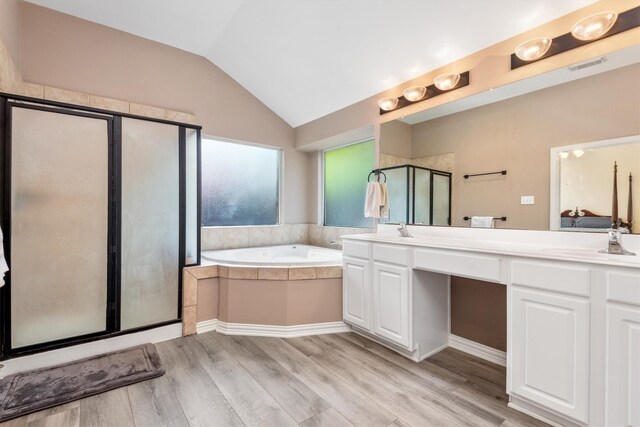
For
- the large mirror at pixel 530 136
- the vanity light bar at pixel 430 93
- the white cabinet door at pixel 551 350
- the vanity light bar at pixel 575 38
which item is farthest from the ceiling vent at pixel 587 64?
the white cabinet door at pixel 551 350

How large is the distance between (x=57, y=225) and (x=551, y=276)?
3085mm

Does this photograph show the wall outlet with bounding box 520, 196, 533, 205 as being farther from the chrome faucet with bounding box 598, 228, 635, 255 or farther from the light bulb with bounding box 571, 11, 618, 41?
the light bulb with bounding box 571, 11, 618, 41

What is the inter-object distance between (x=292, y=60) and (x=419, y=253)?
229 centimetres

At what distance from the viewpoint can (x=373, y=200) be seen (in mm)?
3045

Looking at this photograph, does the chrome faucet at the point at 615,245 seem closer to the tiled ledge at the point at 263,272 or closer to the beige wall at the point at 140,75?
the tiled ledge at the point at 263,272

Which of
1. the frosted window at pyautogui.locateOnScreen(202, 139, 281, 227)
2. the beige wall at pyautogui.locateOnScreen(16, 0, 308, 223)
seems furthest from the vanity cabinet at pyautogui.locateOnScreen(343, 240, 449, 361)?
the beige wall at pyautogui.locateOnScreen(16, 0, 308, 223)

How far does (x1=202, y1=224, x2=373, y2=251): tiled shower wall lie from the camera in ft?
11.7

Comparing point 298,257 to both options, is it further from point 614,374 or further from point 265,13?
point 614,374

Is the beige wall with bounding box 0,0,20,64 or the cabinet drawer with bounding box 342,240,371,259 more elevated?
the beige wall with bounding box 0,0,20,64

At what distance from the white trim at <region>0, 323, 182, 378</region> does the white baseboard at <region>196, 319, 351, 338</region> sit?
273mm

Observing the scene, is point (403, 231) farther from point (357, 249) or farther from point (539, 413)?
point (539, 413)

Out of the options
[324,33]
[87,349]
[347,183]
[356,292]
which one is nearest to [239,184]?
[347,183]

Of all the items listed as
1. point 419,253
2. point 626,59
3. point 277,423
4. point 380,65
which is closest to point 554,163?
point 626,59

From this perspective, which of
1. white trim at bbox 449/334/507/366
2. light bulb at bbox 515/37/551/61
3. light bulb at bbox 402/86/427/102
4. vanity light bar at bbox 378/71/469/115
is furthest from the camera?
light bulb at bbox 402/86/427/102
